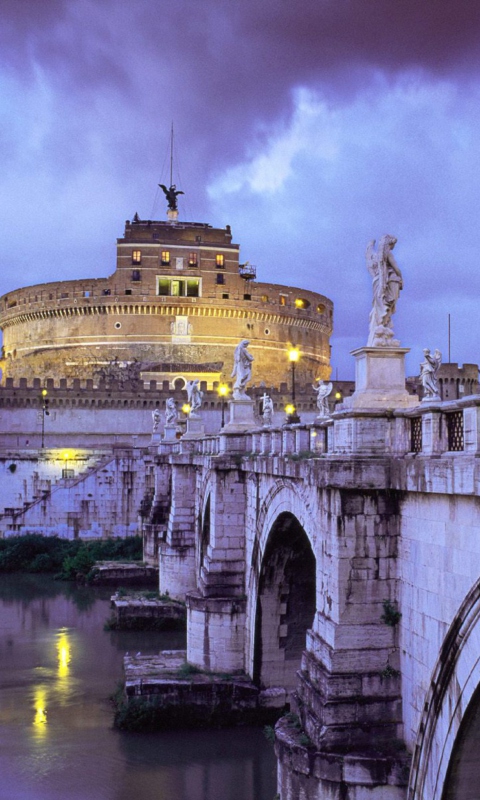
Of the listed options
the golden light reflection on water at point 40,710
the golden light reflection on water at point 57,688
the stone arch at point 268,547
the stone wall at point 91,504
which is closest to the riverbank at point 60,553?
the stone wall at point 91,504

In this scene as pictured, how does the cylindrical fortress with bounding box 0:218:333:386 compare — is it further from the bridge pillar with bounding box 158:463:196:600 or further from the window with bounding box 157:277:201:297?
the bridge pillar with bounding box 158:463:196:600

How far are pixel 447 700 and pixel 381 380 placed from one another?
342 cm

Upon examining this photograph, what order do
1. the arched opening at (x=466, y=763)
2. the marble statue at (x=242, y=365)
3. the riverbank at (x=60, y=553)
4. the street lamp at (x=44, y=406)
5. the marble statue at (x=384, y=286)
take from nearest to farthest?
the arched opening at (x=466, y=763) → the marble statue at (x=384, y=286) → the marble statue at (x=242, y=365) → the riverbank at (x=60, y=553) → the street lamp at (x=44, y=406)

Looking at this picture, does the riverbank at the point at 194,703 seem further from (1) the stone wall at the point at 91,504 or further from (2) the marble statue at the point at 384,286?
(1) the stone wall at the point at 91,504

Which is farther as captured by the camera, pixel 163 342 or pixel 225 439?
pixel 163 342

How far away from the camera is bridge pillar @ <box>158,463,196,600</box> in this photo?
1021 inches

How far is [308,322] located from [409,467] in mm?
62162

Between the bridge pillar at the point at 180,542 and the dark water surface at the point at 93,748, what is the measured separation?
3.08m

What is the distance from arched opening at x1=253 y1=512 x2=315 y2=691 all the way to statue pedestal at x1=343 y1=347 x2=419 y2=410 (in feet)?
23.5

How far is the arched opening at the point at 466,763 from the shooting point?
24.7 feet

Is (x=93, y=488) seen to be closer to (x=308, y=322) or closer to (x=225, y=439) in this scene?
(x=225, y=439)

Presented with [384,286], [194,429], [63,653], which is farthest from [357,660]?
[194,429]

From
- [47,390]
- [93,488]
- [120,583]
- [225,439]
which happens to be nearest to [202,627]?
[225,439]

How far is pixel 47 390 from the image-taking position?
5100 cm
